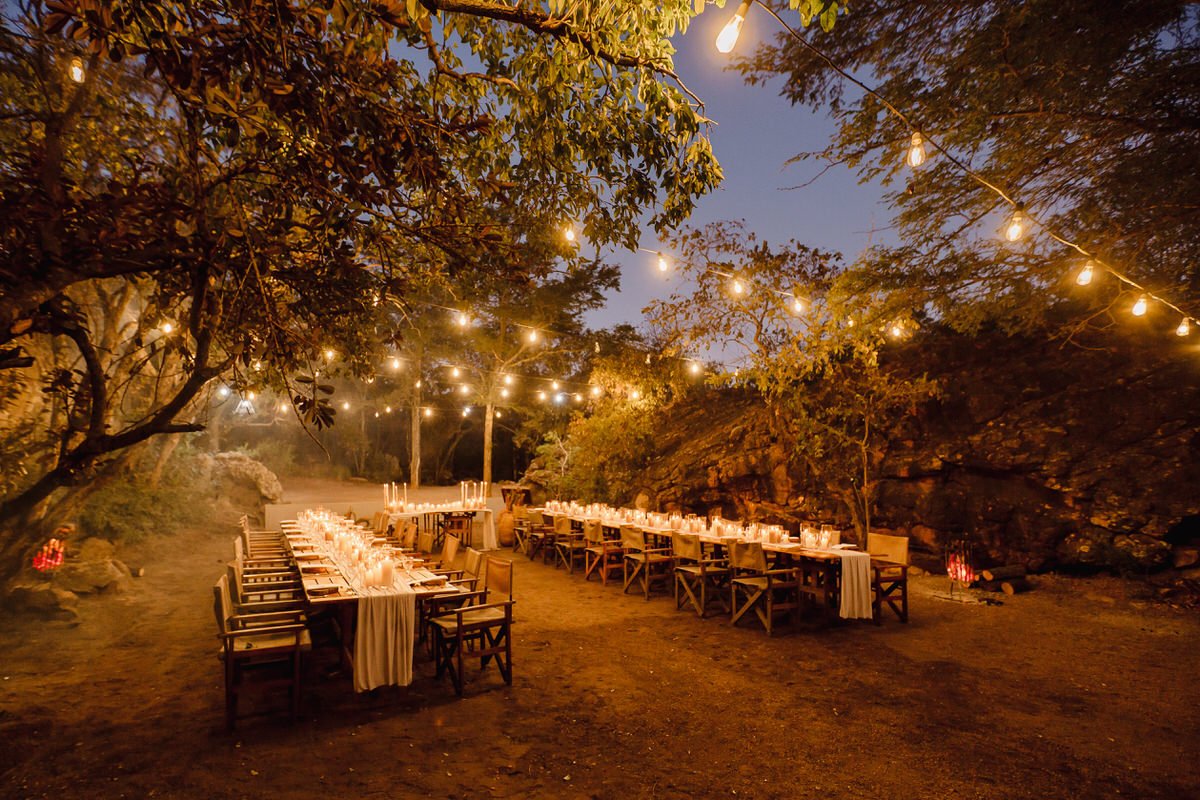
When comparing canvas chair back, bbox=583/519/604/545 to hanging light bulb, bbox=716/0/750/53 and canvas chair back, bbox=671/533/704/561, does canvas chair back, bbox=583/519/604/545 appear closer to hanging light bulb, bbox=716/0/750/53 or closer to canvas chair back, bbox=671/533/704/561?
canvas chair back, bbox=671/533/704/561

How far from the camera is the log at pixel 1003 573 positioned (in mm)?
7701

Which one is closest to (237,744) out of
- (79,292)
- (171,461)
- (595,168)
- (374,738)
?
(374,738)

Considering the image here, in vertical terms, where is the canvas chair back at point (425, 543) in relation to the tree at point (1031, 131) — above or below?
below

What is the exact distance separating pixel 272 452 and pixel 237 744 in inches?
846

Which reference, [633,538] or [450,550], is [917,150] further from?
→ [450,550]

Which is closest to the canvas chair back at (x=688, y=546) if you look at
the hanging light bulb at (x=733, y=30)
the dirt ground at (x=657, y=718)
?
the dirt ground at (x=657, y=718)

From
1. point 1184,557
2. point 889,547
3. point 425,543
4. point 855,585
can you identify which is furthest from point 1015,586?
point 425,543

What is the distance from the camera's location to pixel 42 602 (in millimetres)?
6293

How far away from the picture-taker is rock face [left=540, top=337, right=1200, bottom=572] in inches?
303

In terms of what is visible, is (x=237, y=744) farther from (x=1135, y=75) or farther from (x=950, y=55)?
(x=1135, y=75)

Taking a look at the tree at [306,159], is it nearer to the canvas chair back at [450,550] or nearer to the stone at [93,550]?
the canvas chair back at [450,550]

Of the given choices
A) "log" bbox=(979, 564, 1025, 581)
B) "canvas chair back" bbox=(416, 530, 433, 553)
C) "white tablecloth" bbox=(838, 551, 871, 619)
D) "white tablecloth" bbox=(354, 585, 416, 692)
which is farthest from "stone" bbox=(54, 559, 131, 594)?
"log" bbox=(979, 564, 1025, 581)

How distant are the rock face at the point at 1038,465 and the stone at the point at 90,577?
31.8 feet

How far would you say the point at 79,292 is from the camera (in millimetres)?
7125
